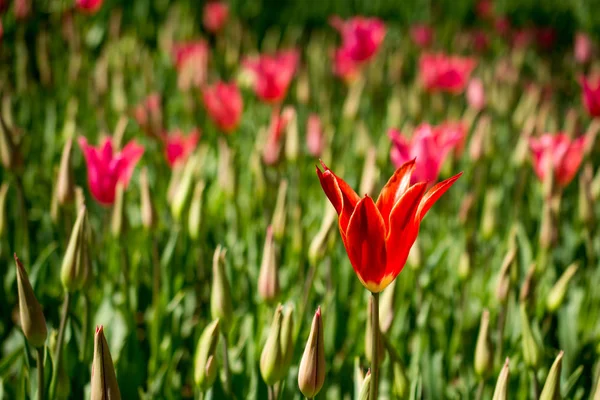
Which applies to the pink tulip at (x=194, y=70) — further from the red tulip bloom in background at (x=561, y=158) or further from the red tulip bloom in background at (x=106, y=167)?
the red tulip bloom in background at (x=561, y=158)

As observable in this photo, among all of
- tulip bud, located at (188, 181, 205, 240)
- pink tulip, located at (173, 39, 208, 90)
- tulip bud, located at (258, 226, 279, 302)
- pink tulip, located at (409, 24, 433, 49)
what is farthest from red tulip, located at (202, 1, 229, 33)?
tulip bud, located at (258, 226, 279, 302)

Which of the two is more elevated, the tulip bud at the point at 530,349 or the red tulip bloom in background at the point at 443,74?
the red tulip bloom in background at the point at 443,74

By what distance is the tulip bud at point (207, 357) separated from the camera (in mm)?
888

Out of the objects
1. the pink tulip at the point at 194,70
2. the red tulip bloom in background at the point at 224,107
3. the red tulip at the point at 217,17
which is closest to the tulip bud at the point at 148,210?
the red tulip bloom in background at the point at 224,107

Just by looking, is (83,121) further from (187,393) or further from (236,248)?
(187,393)

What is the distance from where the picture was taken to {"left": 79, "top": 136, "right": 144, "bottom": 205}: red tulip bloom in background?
1.21 meters

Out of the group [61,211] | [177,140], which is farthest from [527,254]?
[61,211]

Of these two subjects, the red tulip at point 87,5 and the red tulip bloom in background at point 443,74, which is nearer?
the red tulip at point 87,5

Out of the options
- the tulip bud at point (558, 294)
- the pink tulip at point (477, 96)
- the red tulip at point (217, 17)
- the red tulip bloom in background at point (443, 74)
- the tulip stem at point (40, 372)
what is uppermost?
the red tulip at point (217, 17)

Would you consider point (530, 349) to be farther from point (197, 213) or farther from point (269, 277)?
point (197, 213)

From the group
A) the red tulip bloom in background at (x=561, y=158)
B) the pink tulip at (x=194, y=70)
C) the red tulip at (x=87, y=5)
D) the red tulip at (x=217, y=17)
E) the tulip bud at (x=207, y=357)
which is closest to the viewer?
the tulip bud at (x=207, y=357)

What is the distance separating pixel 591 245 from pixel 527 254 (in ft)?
0.58

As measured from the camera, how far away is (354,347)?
119 cm

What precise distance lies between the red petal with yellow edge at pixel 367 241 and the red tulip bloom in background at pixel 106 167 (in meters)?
0.66
